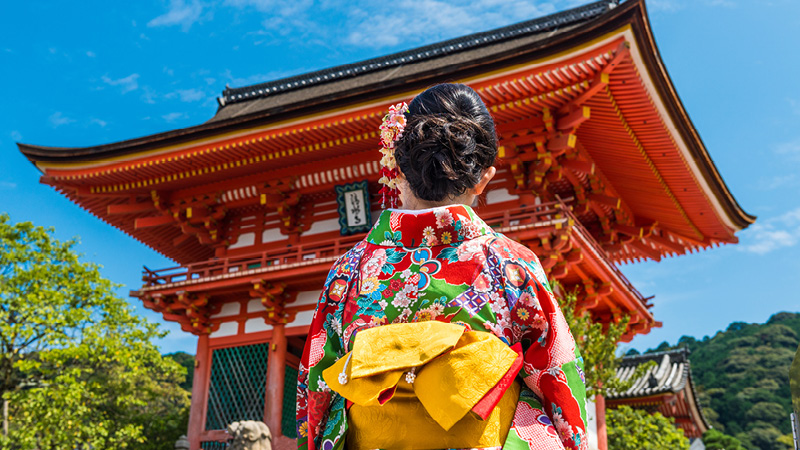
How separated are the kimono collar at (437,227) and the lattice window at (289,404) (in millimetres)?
9206

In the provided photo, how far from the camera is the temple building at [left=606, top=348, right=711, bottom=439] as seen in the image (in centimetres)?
1927

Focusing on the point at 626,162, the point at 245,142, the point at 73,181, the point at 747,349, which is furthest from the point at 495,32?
the point at 747,349

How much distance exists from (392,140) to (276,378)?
9041 millimetres

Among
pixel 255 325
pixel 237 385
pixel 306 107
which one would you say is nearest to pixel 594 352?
pixel 306 107

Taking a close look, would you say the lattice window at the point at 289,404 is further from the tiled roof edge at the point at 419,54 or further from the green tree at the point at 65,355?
the tiled roof edge at the point at 419,54

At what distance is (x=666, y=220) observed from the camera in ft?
43.0

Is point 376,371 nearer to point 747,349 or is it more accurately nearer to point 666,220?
point 666,220

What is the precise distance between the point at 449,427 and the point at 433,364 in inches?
6.6

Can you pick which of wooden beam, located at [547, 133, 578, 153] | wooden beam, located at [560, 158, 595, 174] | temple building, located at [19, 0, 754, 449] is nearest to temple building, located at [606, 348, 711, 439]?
temple building, located at [19, 0, 754, 449]

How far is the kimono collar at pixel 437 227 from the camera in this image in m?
2.13

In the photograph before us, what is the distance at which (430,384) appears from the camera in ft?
6.04

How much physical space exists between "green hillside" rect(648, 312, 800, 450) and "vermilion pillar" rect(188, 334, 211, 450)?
1058 inches

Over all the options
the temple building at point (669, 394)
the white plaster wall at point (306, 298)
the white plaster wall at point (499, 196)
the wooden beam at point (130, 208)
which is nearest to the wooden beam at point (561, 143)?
the white plaster wall at point (499, 196)

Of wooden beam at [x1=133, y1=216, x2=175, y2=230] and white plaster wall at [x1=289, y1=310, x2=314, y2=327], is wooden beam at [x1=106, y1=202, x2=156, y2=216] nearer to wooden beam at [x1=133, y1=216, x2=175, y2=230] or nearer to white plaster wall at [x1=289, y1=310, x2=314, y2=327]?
wooden beam at [x1=133, y1=216, x2=175, y2=230]
